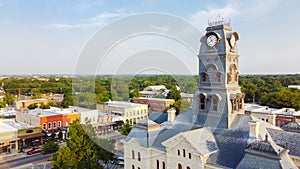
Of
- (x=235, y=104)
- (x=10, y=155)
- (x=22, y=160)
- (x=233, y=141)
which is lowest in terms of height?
(x=22, y=160)

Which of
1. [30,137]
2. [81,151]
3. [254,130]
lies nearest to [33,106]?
[30,137]

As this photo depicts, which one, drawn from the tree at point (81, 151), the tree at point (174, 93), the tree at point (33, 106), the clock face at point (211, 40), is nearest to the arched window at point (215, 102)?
the clock face at point (211, 40)

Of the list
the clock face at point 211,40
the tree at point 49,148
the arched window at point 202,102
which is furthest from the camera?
the tree at point 49,148

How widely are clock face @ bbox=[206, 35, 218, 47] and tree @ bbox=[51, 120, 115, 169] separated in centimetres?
1870

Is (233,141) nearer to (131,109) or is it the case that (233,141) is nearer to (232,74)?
(232,74)

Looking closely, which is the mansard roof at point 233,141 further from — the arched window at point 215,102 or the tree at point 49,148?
the tree at point 49,148

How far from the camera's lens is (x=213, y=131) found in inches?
998

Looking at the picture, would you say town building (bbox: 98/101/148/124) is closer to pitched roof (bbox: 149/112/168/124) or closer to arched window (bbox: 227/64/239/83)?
pitched roof (bbox: 149/112/168/124)

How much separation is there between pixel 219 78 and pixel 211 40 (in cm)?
427

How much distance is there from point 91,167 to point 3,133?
28960 millimetres

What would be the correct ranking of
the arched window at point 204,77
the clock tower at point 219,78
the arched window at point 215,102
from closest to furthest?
the clock tower at point 219,78 → the arched window at point 215,102 → the arched window at point 204,77

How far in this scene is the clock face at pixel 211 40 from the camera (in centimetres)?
2680

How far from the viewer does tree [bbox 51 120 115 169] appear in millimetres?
30656

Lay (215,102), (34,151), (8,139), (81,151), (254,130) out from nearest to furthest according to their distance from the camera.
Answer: (254,130) → (215,102) → (81,151) → (34,151) → (8,139)
